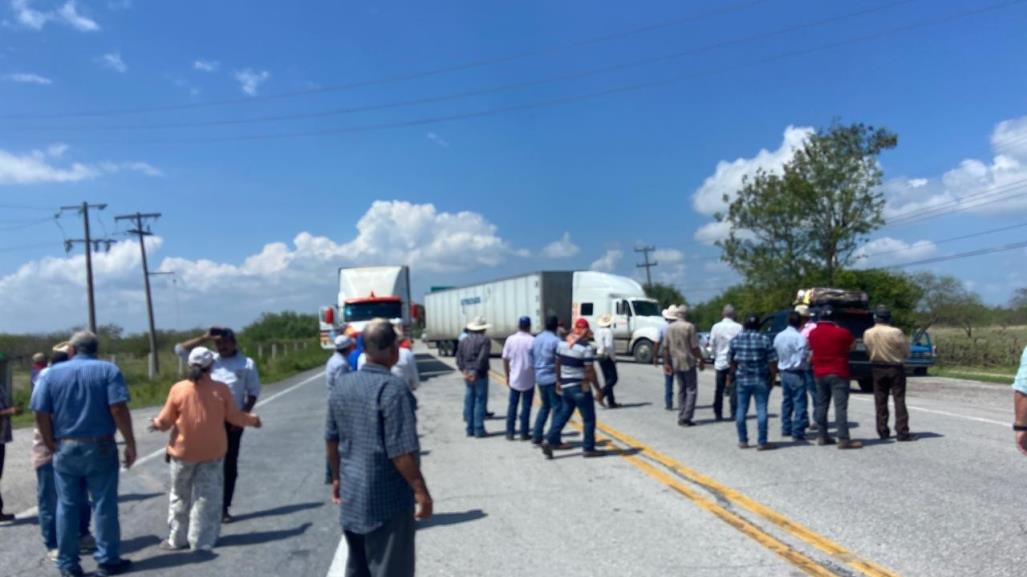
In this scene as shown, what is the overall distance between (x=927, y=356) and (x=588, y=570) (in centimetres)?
2289

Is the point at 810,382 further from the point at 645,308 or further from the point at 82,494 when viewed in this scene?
the point at 645,308

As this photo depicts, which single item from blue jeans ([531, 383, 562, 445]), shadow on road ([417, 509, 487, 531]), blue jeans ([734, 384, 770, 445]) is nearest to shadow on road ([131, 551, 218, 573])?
shadow on road ([417, 509, 487, 531])

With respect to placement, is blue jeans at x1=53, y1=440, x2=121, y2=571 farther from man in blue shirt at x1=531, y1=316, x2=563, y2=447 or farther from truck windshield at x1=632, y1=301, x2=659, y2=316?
truck windshield at x1=632, y1=301, x2=659, y2=316

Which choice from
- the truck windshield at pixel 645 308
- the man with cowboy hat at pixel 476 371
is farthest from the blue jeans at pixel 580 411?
the truck windshield at pixel 645 308

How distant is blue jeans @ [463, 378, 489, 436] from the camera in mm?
13508

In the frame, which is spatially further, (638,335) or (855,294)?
(638,335)

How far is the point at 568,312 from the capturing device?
3597cm

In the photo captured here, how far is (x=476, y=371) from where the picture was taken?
1331 cm

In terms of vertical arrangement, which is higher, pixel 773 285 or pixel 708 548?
pixel 773 285

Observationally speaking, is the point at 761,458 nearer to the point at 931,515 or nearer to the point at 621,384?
the point at 931,515

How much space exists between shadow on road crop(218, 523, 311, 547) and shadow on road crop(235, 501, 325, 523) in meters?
0.67

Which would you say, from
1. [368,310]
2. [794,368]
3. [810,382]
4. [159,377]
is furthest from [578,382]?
[159,377]

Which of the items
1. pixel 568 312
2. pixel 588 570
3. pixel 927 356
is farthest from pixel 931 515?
pixel 568 312

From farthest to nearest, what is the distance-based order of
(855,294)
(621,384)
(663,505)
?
(855,294)
(621,384)
(663,505)
